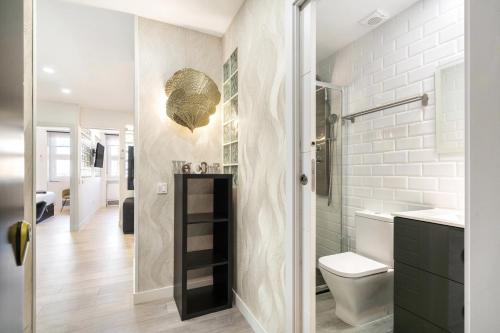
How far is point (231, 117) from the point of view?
2.29 meters

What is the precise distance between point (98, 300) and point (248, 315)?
141 centimetres

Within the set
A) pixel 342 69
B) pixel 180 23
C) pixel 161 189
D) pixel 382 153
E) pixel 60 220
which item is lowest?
pixel 60 220

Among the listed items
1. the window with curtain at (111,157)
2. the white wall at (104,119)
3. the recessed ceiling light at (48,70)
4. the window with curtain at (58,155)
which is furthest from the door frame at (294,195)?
the window with curtain at (111,157)

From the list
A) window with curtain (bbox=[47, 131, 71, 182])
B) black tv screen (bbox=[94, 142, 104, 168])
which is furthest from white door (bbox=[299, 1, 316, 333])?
window with curtain (bbox=[47, 131, 71, 182])

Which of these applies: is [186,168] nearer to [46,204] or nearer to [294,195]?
[294,195]

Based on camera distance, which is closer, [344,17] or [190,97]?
[344,17]

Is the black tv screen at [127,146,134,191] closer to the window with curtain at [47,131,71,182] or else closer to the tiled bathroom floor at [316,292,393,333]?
the window with curtain at [47,131,71,182]

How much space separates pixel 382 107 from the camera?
2057mm

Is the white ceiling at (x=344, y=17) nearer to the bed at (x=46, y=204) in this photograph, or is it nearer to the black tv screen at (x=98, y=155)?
the bed at (x=46, y=204)

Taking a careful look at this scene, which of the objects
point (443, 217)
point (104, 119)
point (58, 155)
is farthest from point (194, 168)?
point (58, 155)

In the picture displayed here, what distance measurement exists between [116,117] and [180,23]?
14.2ft

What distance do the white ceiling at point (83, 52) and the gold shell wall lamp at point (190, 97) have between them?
81 centimetres

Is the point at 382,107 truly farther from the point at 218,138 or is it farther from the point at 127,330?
the point at 127,330

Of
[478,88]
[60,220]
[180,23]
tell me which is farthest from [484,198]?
[60,220]
